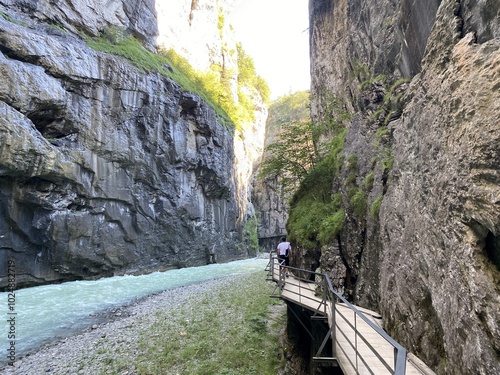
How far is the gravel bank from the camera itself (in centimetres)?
792

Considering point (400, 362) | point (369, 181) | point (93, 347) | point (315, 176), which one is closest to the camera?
point (400, 362)

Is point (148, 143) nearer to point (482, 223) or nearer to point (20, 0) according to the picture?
point (20, 0)

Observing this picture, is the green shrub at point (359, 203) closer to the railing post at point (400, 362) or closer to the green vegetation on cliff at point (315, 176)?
the green vegetation on cliff at point (315, 176)

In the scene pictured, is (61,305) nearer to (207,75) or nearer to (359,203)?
(359,203)

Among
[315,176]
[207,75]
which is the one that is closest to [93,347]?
[315,176]

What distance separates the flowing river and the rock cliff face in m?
2.58

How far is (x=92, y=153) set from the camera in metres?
22.3

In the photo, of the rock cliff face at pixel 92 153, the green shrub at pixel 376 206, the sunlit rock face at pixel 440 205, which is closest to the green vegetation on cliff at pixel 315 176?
the green shrub at pixel 376 206

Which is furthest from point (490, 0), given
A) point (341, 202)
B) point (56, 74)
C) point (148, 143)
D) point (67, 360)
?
point (148, 143)

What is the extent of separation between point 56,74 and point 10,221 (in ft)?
32.9

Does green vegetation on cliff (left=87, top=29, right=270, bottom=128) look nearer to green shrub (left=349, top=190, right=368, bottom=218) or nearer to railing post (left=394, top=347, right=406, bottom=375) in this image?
green shrub (left=349, top=190, right=368, bottom=218)

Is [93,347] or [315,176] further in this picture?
[315,176]

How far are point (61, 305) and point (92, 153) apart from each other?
1173 centimetres

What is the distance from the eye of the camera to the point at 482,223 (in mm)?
3467
